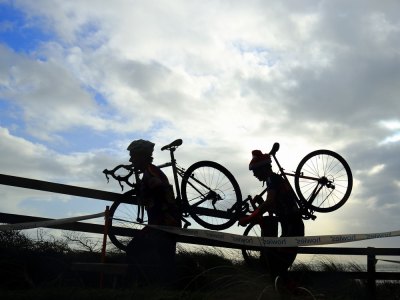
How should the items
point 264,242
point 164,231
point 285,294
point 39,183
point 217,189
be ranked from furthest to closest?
point 217,189 < point 39,183 < point 164,231 < point 264,242 < point 285,294

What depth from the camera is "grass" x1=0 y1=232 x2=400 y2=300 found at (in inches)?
179

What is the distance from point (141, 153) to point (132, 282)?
1.79m

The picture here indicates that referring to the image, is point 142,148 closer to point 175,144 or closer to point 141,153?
point 141,153

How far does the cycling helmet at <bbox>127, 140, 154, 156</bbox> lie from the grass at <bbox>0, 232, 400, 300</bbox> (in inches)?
57.0

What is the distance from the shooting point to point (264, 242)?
5.93m

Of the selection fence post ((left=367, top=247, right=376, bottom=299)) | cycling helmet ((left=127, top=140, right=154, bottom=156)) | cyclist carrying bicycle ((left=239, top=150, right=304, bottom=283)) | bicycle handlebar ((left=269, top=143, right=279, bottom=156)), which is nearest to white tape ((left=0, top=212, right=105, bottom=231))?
cycling helmet ((left=127, top=140, right=154, bottom=156))

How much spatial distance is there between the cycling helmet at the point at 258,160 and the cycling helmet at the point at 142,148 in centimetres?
135

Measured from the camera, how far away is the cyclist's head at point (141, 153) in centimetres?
682

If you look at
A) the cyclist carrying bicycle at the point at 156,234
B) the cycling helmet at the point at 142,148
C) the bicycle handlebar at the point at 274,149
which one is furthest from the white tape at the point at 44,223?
the bicycle handlebar at the point at 274,149

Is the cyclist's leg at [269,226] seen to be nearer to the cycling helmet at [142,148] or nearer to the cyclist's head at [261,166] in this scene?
the cyclist's head at [261,166]

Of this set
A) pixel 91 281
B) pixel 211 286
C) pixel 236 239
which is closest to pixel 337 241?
pixel 236 239

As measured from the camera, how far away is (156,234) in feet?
20.8

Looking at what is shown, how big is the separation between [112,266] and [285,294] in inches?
74.0

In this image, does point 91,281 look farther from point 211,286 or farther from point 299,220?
point 299,220
